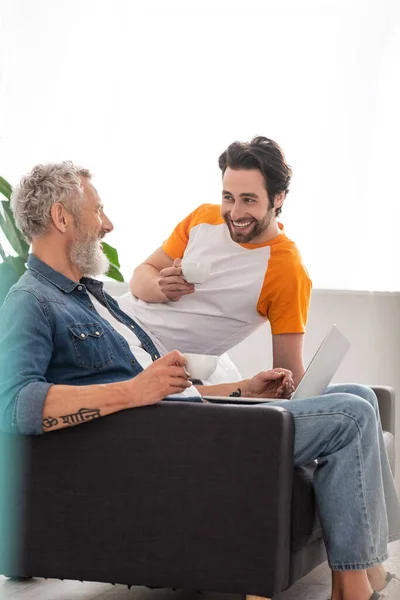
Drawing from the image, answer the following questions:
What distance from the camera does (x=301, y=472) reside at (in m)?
2.09

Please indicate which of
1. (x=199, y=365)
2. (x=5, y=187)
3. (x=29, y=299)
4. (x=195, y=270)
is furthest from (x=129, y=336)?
(x=5, y=187)

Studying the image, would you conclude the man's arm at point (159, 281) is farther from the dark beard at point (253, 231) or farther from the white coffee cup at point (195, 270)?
the dark beard at point (253, 231)

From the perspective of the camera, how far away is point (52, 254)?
2.28m

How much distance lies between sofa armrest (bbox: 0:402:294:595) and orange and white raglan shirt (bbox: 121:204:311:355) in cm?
84

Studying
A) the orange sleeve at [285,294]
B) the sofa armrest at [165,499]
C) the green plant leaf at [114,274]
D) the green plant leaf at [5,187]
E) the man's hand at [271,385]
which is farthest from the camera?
the green plant leaf at [114,274]

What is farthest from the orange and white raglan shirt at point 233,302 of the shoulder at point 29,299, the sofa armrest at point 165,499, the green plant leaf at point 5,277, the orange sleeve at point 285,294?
the sofa armrest at point 165,499

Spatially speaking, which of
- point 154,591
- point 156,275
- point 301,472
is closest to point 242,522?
point 301,472

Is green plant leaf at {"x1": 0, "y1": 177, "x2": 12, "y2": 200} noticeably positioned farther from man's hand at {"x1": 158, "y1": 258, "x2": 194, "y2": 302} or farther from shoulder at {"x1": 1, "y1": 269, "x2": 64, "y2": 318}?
shoulder at {"x1": 1, "y1": 269, "x2": 64, "y2": 318}

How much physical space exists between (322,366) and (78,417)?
0.62m

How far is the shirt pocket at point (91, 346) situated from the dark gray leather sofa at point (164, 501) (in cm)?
20

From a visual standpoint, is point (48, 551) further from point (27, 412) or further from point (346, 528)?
point (346, 528)

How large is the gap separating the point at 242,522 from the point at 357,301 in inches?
94.7

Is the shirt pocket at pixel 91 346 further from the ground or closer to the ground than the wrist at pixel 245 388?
further from the ground

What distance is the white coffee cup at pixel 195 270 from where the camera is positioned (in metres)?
2.60
